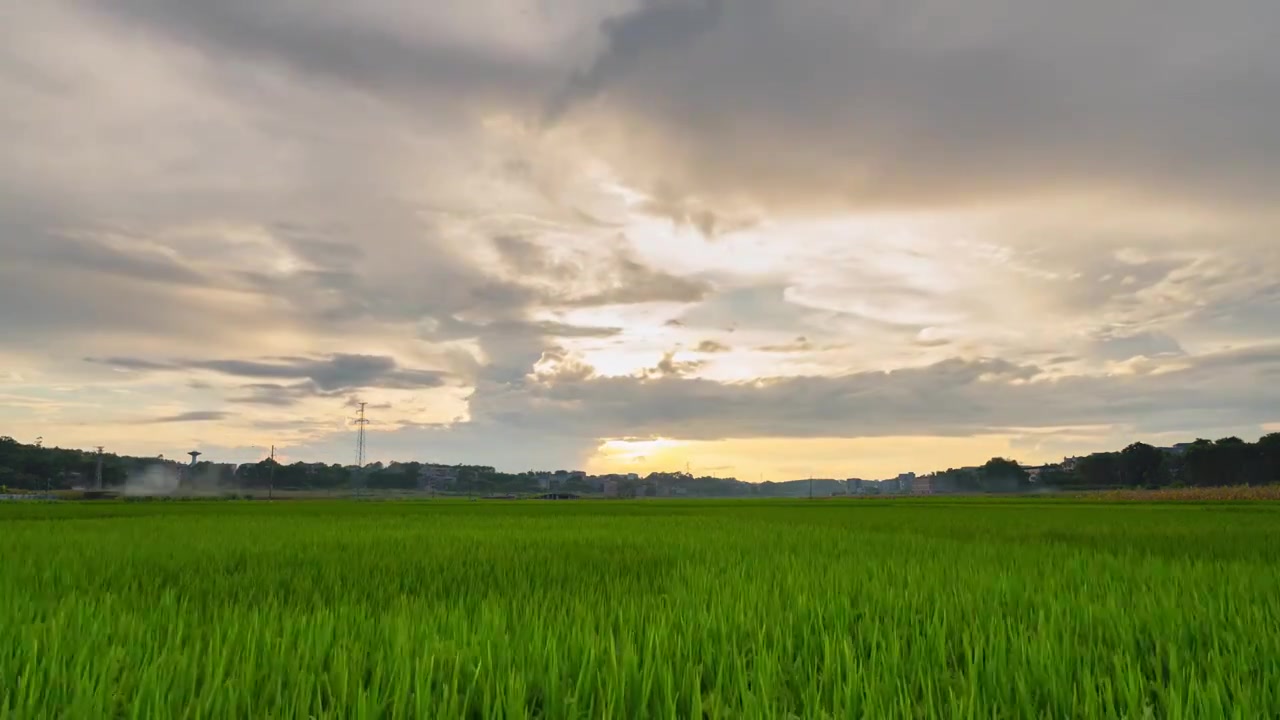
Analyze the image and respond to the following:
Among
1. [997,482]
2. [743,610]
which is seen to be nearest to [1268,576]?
[743,610]

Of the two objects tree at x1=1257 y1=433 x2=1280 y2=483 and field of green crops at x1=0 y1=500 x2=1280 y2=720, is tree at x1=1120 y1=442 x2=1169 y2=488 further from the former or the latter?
field of green crops at x1=0 y1=500 x2=1280 y2=720

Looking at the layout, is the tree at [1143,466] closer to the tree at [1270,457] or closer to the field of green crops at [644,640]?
the tree at [1270,457]

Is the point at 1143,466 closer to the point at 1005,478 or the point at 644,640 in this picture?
the point at 1005,478

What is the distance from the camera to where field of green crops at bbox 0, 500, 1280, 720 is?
8.70 ft

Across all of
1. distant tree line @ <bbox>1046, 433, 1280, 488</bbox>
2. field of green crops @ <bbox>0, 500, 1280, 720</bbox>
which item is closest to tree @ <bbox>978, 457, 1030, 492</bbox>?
distant tree line @ <bbox>1046, 433, 1280, 488</bbox>

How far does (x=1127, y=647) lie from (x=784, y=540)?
917 cm

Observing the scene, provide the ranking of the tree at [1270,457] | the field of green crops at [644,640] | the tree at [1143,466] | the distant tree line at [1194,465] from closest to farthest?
the field of green crops at [644,640], the tree at [1270,457], the distant tree line at [1194,465], the tree at [1143,466]

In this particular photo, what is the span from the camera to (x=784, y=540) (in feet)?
42.1

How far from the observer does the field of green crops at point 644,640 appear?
2652 mm

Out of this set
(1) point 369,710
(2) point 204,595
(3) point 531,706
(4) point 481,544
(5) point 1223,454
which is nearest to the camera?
(1) point 369,710

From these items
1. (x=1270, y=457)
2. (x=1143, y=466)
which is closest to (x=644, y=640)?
(x=1270, y=457)

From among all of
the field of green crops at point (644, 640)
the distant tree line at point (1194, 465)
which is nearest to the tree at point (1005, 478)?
the distant tree line at point (1194, 465)

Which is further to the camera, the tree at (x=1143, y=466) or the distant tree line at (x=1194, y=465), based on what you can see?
the tree at (x=1143, y=466)

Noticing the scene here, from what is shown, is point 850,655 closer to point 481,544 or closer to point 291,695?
point 291,695
